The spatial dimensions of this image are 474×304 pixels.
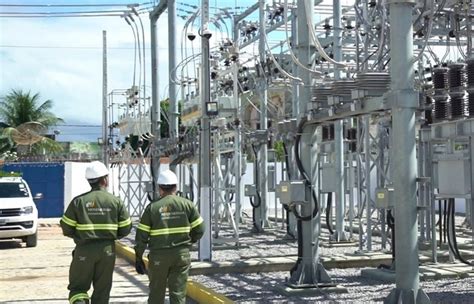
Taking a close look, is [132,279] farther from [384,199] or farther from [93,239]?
[93,239]

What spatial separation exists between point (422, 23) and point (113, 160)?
15.1 m

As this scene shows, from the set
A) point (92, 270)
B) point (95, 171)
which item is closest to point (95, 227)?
point (92, 270)

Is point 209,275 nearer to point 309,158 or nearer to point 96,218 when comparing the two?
point 309,158

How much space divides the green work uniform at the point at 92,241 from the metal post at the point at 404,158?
3.01m

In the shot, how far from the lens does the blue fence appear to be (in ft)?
107

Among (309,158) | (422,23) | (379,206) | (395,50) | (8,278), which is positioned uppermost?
(422,23)

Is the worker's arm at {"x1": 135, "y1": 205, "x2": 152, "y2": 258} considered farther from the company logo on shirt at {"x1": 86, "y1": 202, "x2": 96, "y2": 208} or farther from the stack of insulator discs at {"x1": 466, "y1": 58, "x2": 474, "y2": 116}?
the stack of insulator discs at {"x1": 466, "y1": 58, "x2": 474, "y2": 116}

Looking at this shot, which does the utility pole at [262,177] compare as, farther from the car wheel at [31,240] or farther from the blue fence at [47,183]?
the blue fence at [47,183]

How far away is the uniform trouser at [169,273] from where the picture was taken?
734cm

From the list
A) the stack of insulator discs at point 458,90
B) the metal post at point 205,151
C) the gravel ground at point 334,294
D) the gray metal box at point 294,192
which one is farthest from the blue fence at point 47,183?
the stack of insulator discs at point 458,90

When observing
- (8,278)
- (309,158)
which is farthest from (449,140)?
(8,278)

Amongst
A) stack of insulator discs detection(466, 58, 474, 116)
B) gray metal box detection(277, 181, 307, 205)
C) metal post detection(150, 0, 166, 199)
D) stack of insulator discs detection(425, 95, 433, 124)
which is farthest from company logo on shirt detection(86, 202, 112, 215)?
metal post detection(150, 0, 166, 199)

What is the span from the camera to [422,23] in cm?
1274

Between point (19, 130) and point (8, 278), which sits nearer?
point (8, 278)
